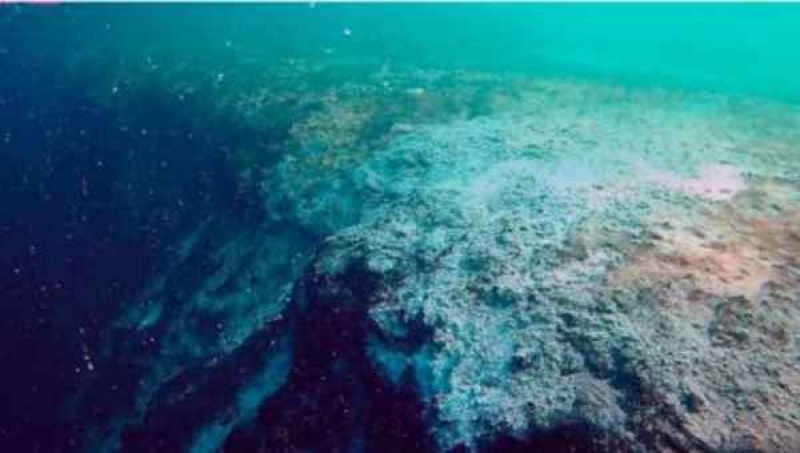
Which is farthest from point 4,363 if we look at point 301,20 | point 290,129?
point 301,20

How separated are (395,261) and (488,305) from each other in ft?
3.34

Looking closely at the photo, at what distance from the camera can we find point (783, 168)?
690 cm

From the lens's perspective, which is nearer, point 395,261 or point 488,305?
point 488,305

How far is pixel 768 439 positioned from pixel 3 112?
18.4m

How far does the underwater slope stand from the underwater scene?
21 mm

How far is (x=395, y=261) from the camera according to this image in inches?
187

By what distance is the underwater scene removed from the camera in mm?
3350

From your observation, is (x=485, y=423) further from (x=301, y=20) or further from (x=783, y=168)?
(x=301, y=20)

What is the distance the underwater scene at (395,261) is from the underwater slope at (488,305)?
0.07 feet

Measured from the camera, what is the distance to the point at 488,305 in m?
4.02

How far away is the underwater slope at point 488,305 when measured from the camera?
319cm

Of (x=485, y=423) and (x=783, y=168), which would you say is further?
(x=783, y=168)

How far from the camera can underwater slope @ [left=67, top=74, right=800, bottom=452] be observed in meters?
3.19

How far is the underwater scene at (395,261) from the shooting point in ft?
11.0
